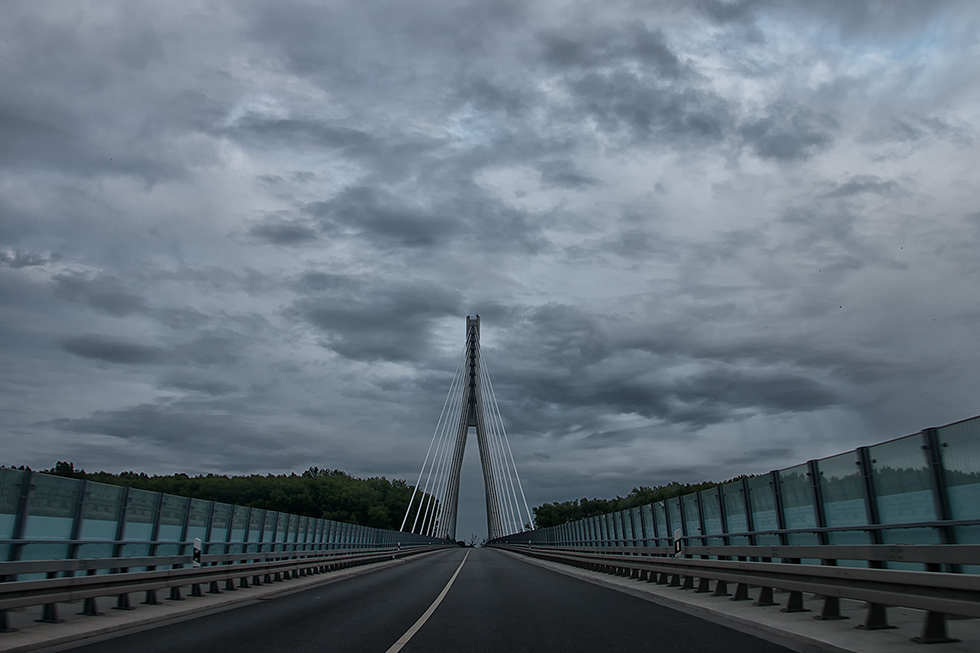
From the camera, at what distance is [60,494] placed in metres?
13.7

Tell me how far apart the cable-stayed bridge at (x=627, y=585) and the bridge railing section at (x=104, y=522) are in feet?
0.13

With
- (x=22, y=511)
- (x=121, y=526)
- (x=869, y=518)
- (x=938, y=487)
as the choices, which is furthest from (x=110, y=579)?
(x=938, y=487)

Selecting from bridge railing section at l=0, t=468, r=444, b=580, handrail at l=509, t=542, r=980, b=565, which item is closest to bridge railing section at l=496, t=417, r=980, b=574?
handrail at l=509, t=542, r=980, b=565

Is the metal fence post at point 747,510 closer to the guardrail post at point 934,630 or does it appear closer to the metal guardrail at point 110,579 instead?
the guardrail post at point 934,630

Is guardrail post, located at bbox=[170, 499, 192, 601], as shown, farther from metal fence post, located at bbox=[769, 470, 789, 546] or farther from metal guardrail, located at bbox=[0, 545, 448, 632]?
metal fence post, located at bbox=[769, 470, 789, 546]

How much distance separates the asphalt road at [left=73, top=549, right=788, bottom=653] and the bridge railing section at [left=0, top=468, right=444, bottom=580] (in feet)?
8.24

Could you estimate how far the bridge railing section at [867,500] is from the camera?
29.7 ft

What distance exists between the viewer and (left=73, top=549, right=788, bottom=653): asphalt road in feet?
31.9

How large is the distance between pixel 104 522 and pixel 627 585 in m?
12.3

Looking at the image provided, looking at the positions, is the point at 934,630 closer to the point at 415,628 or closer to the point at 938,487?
the point at 938,487

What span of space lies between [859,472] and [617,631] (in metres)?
4.08

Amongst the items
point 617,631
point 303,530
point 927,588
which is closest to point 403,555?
point 303,530

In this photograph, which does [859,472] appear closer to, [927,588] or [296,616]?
[927,588]

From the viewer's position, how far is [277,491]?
15050 cm
